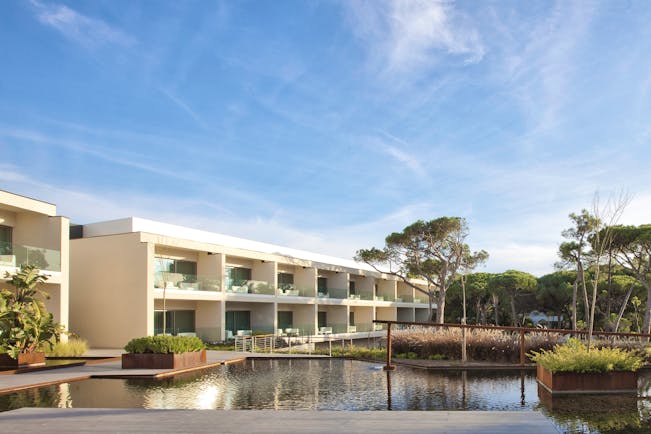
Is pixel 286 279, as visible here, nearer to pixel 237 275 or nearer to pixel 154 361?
pixel 237 275

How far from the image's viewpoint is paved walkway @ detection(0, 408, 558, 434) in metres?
7.40

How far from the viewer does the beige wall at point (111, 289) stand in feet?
81.7

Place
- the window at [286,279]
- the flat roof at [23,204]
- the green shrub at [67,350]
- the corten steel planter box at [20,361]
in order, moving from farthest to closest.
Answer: the window at [286,279] < the flat roof at [23,204] < the green shrub at [67,350] < the corten steel planter box at [20,361]

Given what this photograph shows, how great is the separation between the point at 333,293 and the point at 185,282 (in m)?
16.2

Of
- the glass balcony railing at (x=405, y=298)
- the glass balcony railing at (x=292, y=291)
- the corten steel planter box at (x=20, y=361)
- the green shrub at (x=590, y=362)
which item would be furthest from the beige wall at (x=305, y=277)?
the green shrub at (x=590, y=362)

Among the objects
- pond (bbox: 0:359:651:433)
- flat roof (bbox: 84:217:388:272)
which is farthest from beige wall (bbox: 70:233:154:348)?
pond (bbox: 0:359:651:433)

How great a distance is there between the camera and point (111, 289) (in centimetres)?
2566

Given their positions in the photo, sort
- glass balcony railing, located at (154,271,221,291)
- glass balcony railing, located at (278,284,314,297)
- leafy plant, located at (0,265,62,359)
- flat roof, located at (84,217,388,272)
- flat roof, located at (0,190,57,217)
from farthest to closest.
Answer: glass balcony railing, located at (278,284,314,297)
flat roof, located at (84,217,388,272)
glass balcony railing, located at (154,271,221,291)
flat roof, located at (0,190,57,217)
leafy plant, located at (0,265,62,359)

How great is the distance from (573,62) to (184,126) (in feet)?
44.3

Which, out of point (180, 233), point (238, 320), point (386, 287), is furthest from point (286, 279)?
point (386, 287)

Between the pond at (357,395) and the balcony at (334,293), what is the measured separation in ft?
84.0

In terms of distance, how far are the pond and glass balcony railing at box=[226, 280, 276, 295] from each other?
53.3 feet

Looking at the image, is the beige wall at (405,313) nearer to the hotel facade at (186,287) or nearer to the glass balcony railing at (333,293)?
the hotel facade at (186,287)

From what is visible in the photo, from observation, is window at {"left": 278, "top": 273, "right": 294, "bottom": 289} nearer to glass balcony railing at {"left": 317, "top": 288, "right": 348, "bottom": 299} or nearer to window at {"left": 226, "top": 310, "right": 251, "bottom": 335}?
glass balcony railing at {"left": 317, "top": 288, "right": 348, "bottom": 299}
